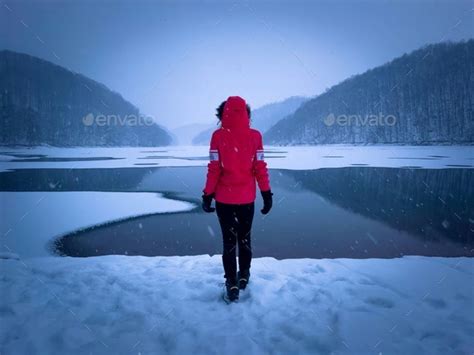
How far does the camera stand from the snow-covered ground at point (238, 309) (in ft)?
7.30

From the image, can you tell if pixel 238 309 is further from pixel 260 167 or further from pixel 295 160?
pixel 295 160

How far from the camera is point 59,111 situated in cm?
11381

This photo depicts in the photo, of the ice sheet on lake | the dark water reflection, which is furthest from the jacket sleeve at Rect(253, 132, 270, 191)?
the ice sheet on lake

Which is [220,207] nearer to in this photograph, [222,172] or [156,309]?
[222,172]

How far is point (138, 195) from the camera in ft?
34.2

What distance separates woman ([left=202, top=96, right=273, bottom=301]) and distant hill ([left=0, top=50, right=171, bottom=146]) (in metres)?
96.3

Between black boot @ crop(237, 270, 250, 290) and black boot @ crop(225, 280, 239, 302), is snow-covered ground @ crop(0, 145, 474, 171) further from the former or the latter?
black boot @ crop(225, 280, 239, 302)

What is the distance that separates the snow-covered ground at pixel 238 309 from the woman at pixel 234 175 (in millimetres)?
427

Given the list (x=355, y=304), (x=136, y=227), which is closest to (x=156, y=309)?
(x=355, y=304)

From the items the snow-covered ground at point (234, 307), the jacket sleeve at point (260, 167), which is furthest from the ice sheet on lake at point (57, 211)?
the jacket sleeve at point (260, 167)

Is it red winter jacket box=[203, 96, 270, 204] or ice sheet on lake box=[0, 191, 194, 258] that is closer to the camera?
red winter jacket box=[203, 96, 270, 204]

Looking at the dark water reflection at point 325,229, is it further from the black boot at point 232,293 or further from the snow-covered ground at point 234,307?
the black boot at point 232,293

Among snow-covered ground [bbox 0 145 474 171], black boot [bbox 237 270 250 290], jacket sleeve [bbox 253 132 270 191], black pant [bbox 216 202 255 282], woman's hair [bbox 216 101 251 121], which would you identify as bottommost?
snow-covered ground [bbox 0 145 474 171]

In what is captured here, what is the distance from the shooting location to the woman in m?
2.77
